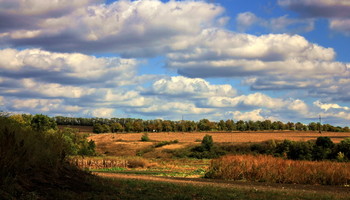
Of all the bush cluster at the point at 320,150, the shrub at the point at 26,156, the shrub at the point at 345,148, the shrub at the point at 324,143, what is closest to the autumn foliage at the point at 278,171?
the shrub at the point at 26,156

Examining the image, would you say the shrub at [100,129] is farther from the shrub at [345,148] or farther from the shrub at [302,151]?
the shrub at [345,148]

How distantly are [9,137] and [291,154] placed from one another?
51.6 metres

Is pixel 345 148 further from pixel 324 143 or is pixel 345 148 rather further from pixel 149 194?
pixel 149 194

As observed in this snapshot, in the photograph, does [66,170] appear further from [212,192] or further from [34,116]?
[34,116]

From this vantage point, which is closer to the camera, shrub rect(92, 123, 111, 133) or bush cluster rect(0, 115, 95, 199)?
bush cluster rect(0, 115, 95, 199)

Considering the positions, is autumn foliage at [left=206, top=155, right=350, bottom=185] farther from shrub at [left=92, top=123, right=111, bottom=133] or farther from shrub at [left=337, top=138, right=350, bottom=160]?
shrub at [left=92, top=123, right=111, bottom=133]

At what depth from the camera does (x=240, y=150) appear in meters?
87.7

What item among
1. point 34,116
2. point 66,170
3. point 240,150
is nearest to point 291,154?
point 240,150

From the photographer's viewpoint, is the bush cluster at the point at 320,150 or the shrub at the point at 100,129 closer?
the bush cluster at the point at 320,150

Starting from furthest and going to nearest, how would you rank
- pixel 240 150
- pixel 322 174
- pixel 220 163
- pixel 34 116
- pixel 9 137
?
1. pixel 240 150
2. pixel 34 116
3. pixel 220 163
4. pixel 322 174
5. pixel 9 137

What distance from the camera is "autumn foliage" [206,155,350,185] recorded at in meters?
27.5

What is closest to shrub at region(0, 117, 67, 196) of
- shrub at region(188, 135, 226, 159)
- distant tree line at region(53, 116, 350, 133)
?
shrub at region(188, 135, 226, 159)

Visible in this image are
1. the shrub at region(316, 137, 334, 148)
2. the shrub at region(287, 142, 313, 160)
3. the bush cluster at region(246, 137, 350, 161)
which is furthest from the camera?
the shrub at region(316, 137, 334, 148)

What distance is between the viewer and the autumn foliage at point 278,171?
27.5 metres
